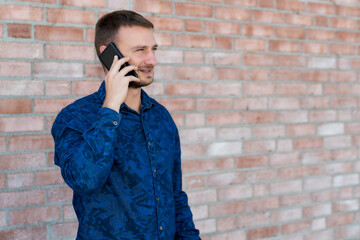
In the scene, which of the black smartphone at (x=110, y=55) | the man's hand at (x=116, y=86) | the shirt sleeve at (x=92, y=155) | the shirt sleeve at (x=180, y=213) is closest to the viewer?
the shirt sleeve at (x=92, y=155)

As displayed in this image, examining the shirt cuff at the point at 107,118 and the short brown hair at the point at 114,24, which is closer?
the shirt cuff at the point at 107,118

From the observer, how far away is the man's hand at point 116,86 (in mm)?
1616

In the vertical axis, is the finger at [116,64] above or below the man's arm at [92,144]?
above

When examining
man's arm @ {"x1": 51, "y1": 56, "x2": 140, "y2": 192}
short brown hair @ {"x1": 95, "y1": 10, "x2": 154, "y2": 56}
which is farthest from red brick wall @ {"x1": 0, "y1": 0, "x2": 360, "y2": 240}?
man's arm @ {"x1": 51, "y1": 56, "x2": 140, "y2": 192}

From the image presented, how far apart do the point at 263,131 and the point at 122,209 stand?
1.66 meters

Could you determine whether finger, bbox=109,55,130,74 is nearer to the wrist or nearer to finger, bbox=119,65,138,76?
finger, bbox=119,65,138,76

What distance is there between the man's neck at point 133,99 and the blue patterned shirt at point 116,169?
→ 0.03 metres

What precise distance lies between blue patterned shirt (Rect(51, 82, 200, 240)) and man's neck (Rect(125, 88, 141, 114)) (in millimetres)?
35

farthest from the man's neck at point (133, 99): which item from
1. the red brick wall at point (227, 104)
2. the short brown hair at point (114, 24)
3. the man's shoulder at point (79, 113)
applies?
the red brick wall at point (227, 104)

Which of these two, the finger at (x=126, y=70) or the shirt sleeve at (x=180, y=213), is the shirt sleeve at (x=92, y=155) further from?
the shirt sleeve at (x=180, y=213)

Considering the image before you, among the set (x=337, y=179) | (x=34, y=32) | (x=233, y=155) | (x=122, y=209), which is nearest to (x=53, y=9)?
(x=34, y=32)

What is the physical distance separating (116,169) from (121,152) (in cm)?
8

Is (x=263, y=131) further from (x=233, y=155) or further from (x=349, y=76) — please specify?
(x=349, y=76)

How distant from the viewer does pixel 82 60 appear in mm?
2484
